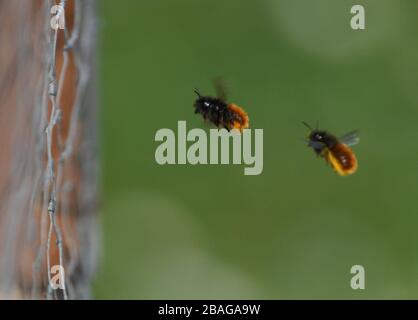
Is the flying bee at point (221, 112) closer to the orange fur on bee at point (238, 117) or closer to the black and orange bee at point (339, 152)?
the orange fur on bee at point (238, 117)

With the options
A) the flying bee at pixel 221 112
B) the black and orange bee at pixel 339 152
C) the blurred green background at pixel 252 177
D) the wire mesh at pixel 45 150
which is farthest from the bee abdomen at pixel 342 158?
the blurred green background at pixel 252 177

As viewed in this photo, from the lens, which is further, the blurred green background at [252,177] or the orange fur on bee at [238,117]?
the blurred green background at [252,177]

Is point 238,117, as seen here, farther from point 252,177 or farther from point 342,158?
point 252,177

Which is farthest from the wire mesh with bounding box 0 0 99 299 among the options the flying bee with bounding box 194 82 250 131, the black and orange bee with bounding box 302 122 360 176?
the black and orange bee with bounding box 302 122 360 176

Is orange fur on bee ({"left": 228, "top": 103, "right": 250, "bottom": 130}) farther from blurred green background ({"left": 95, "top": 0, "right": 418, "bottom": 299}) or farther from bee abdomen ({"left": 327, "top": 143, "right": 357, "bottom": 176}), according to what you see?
blurred green background ({"left": 95, "top": 0, "right": 418, "bottom": 299})

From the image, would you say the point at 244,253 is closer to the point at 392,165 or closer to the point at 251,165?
the point at 251,165

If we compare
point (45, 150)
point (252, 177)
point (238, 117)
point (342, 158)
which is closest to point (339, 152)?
point (342, 158)

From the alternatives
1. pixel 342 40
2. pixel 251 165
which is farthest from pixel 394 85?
pixel 251 165
